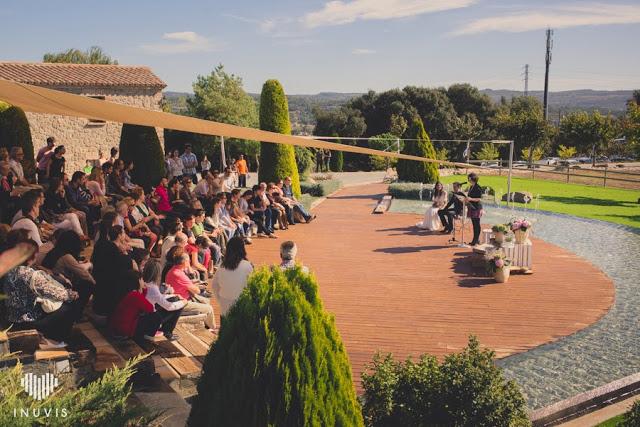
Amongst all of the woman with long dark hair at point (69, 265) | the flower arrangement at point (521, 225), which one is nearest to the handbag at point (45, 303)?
the woman with long dark hair at point (69, 265)

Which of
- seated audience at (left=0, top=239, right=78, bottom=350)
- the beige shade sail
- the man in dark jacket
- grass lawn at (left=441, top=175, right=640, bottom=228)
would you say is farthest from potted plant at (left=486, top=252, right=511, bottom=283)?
grass lawn at (left=441, top=175, right=640, bottom=228)

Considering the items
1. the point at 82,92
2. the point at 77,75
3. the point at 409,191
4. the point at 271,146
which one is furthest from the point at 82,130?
the point at 409,191

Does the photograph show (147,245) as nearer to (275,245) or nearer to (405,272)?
(275,245)

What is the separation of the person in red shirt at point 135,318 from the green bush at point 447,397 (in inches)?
101

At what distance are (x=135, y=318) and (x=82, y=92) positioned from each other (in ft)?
73.7

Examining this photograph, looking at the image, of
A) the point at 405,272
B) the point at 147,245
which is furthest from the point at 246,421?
the point at 405,272

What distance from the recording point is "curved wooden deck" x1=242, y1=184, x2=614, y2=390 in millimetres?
8000

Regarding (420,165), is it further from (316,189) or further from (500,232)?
(500,232)

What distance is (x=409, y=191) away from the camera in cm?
2188

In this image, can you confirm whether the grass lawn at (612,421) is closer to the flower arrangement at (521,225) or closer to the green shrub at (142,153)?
the flower arrangement at (521,225)

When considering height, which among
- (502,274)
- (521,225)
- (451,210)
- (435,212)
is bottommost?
(502,274)

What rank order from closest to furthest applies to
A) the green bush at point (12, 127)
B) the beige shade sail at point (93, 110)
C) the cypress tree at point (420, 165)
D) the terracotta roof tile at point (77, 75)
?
1. the beige shade sail at point (93, 110)
2. the green bush at point (12, 127)
3. the cypress tree at point (420, 165)
4. the terracotta roof tile at point (77, 75)

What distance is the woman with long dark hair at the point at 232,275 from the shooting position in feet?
21.0

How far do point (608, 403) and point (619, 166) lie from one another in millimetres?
53053
